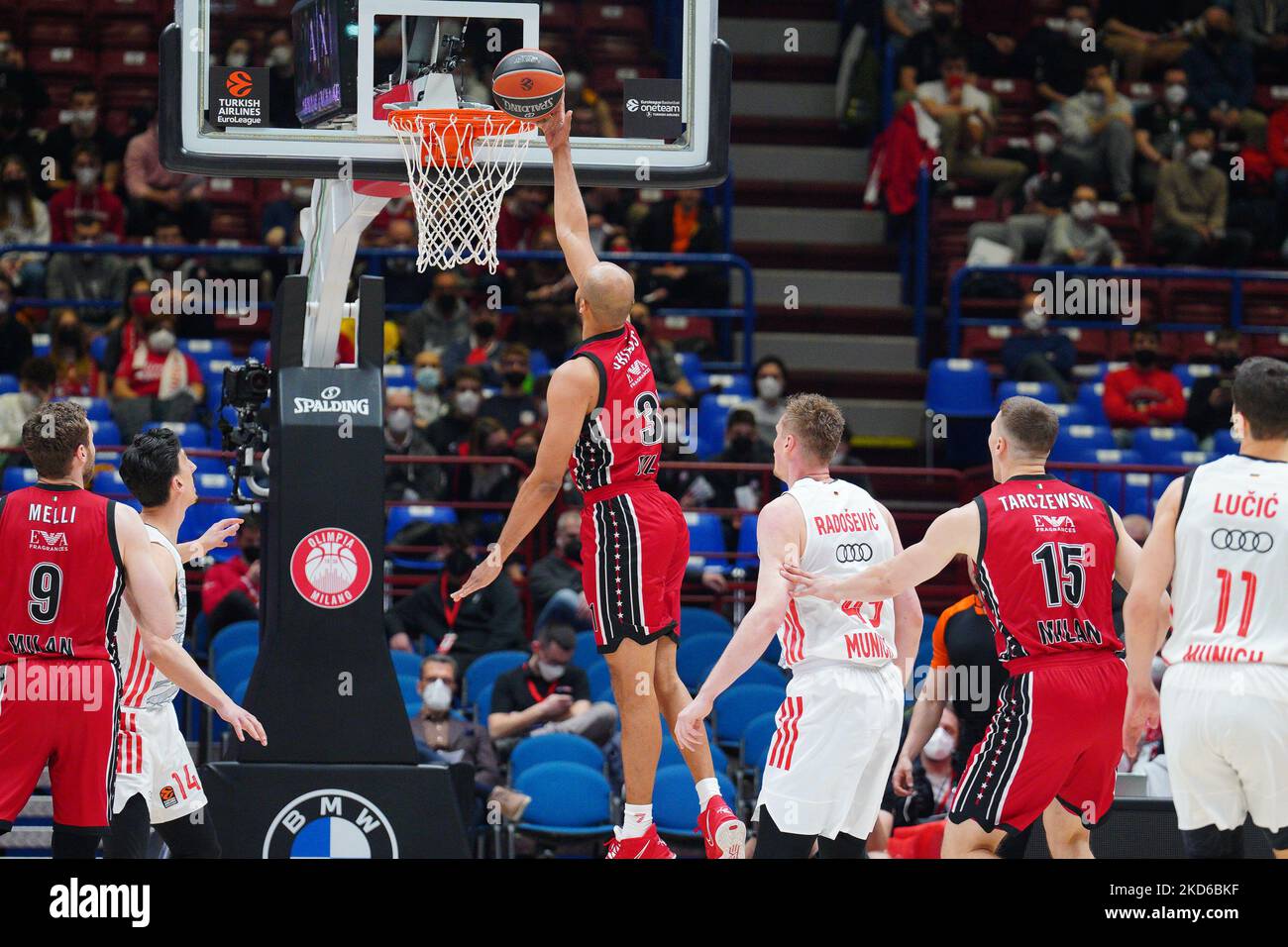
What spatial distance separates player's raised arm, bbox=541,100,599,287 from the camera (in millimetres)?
7484

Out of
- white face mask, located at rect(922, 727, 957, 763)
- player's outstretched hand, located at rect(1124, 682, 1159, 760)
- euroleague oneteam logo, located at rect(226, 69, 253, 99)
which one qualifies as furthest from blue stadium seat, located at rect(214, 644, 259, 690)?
player's outstretched hand, located at rect(1124, 682, 1159, 760)

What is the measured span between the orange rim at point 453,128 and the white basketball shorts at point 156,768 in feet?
8.46

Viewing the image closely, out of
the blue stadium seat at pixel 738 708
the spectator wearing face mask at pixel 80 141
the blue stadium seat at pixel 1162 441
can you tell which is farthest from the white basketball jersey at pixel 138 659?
the spectator wearing face mask at pixel 80 141

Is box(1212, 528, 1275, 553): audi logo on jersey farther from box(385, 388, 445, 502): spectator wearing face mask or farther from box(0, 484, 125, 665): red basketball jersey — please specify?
box(385, 388, 445, 502): spectator wearing face mask

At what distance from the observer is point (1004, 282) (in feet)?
52.3

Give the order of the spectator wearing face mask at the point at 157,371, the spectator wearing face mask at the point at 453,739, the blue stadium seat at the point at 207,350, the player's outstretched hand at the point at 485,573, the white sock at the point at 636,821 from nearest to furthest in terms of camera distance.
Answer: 1. the player's outstretched hand at the point at 485,573
2. the white sock at the point at 636,821
3. the spectator wearing face mask at the point at 453,739
4. the spectator wearing face mask at the point at 157,371
5. the blue stadium seat at the point at 207,350

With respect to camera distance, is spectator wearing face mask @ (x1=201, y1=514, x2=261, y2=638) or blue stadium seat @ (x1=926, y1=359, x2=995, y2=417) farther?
blue stadium seat @ (x1=926, y1=359, x2=995, y2=417)

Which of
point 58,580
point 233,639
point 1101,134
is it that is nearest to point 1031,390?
point 1101,134

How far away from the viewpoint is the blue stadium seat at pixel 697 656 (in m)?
11.4

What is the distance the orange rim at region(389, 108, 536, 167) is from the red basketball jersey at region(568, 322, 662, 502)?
112 centimetres

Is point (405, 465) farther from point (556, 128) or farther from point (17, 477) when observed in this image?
point (556, 128)

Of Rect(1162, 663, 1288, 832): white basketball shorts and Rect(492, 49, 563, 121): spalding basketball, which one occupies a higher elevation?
Rect(492, 49, 563, 121): spalding basketball

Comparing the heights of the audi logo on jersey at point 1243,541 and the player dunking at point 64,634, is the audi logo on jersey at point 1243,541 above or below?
above

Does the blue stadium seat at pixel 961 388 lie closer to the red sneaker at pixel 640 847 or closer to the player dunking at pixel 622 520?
the player dunking at pixel 622 520
